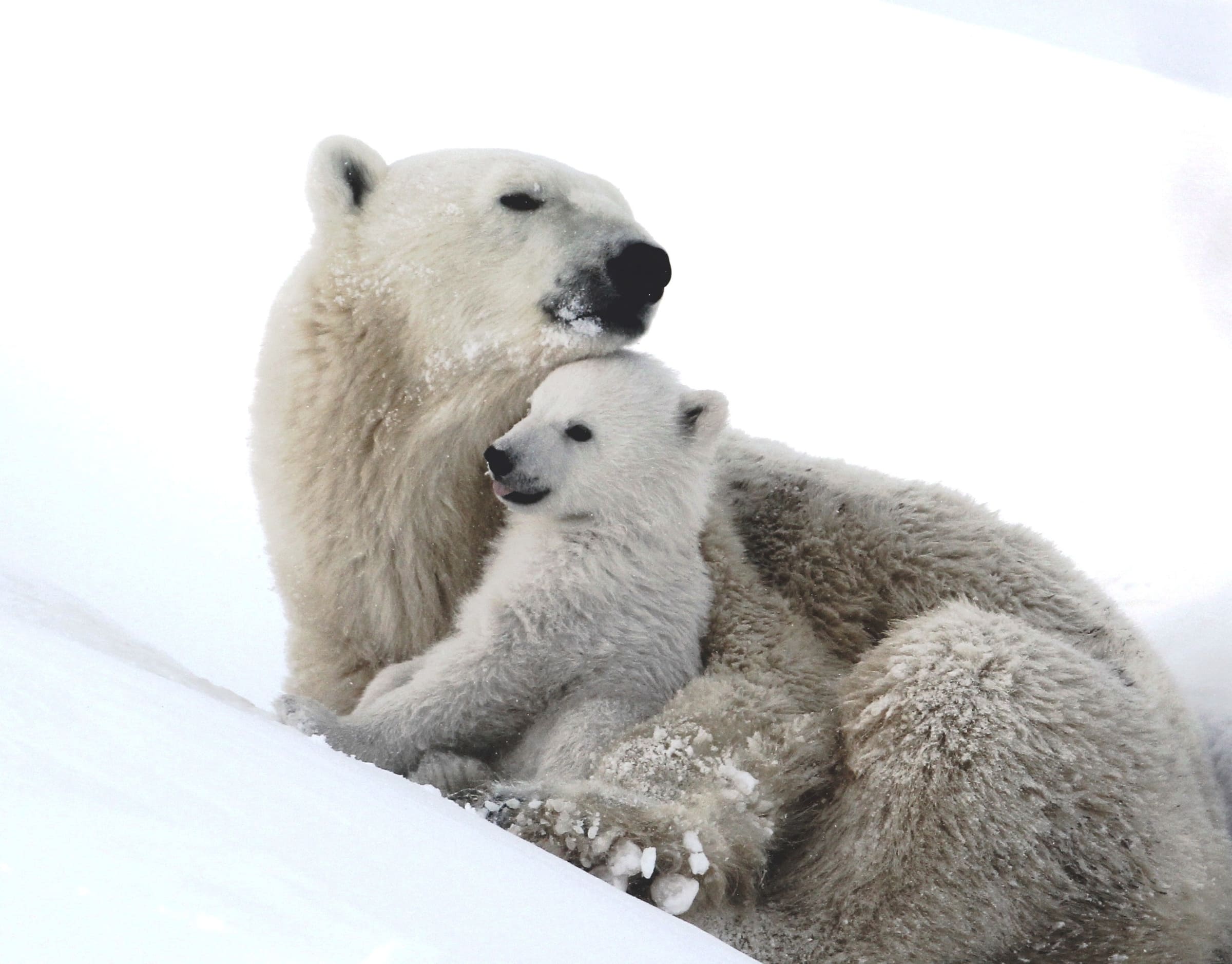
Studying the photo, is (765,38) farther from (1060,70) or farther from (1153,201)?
(1153,201)

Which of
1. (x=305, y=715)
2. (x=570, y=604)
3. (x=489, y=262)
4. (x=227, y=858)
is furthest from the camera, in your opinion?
(x=489, y=262)

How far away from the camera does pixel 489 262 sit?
262cm

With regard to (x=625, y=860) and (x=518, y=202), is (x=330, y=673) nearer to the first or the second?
(x=625, y=860)

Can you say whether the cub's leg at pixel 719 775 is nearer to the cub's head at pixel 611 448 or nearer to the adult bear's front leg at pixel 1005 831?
the adult bear's front leg at pixel 1005 831

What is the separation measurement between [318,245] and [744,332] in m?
3.33

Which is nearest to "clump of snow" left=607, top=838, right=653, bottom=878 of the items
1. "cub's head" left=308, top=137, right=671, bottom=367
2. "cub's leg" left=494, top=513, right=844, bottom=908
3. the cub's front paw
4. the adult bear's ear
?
"cub's leg" left=494, top=513, right=844, bottom=908

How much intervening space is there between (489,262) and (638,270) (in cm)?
33

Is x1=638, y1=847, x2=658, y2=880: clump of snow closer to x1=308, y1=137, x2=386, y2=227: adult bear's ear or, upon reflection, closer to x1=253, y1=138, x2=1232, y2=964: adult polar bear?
x1=253, y1=138, x2=1232, y2=964: adult polar bear

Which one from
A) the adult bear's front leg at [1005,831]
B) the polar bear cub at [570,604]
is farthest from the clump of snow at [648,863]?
the adult bear's front leg at [1005,831]

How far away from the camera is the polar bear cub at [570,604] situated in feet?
7.45

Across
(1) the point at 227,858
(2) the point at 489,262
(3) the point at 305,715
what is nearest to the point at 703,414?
(2) the point at 489,262

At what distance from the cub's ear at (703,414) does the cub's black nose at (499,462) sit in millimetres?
408

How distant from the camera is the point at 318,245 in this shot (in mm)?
2785

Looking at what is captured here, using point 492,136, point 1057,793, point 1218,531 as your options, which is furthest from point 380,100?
point 1057,793
